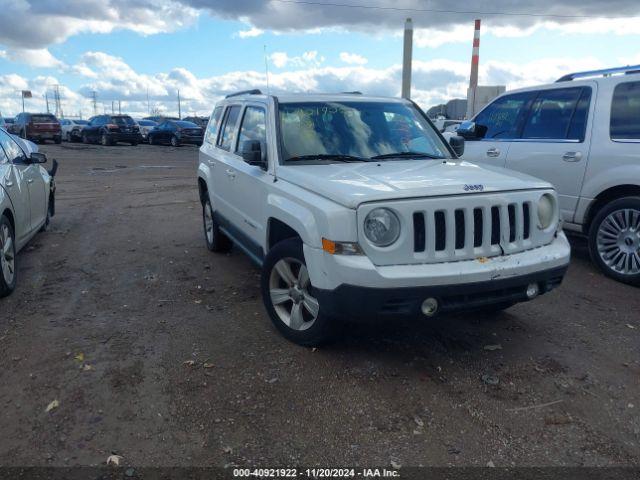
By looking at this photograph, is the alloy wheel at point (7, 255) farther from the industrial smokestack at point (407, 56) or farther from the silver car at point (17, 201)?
the industrial smokestack at point (407, 56)

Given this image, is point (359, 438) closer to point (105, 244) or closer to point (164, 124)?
point (105, 244)

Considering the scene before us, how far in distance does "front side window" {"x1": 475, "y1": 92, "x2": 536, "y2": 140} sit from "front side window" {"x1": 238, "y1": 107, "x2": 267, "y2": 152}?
3.20 m

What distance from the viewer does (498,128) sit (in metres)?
6.91

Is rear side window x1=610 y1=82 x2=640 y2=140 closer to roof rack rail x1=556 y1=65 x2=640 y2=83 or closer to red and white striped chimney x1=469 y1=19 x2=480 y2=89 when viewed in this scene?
roof rack rail x1=556 y1=65 x2=640 y2=83

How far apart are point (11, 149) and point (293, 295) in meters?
4.30

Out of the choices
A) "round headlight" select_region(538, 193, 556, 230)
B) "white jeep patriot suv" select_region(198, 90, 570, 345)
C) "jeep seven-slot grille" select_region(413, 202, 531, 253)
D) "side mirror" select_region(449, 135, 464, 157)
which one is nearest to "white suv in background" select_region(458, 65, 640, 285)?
"side mirror" select_region(449, 135, 464, 157)

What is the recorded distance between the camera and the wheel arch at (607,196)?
217 inches

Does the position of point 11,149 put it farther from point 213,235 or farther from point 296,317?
point 296,317

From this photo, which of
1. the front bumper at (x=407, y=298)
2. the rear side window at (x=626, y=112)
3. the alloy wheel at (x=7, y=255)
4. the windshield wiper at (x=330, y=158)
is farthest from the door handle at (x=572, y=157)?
the alloy wheel at (x=7, y=255)

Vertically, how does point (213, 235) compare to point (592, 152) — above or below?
below

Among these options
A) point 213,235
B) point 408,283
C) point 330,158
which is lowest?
point 213,235

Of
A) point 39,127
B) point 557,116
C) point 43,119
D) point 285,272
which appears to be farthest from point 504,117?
point 43,119

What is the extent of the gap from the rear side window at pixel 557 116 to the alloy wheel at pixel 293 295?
3.71 meters

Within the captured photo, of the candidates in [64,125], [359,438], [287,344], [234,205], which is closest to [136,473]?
[359,438]
